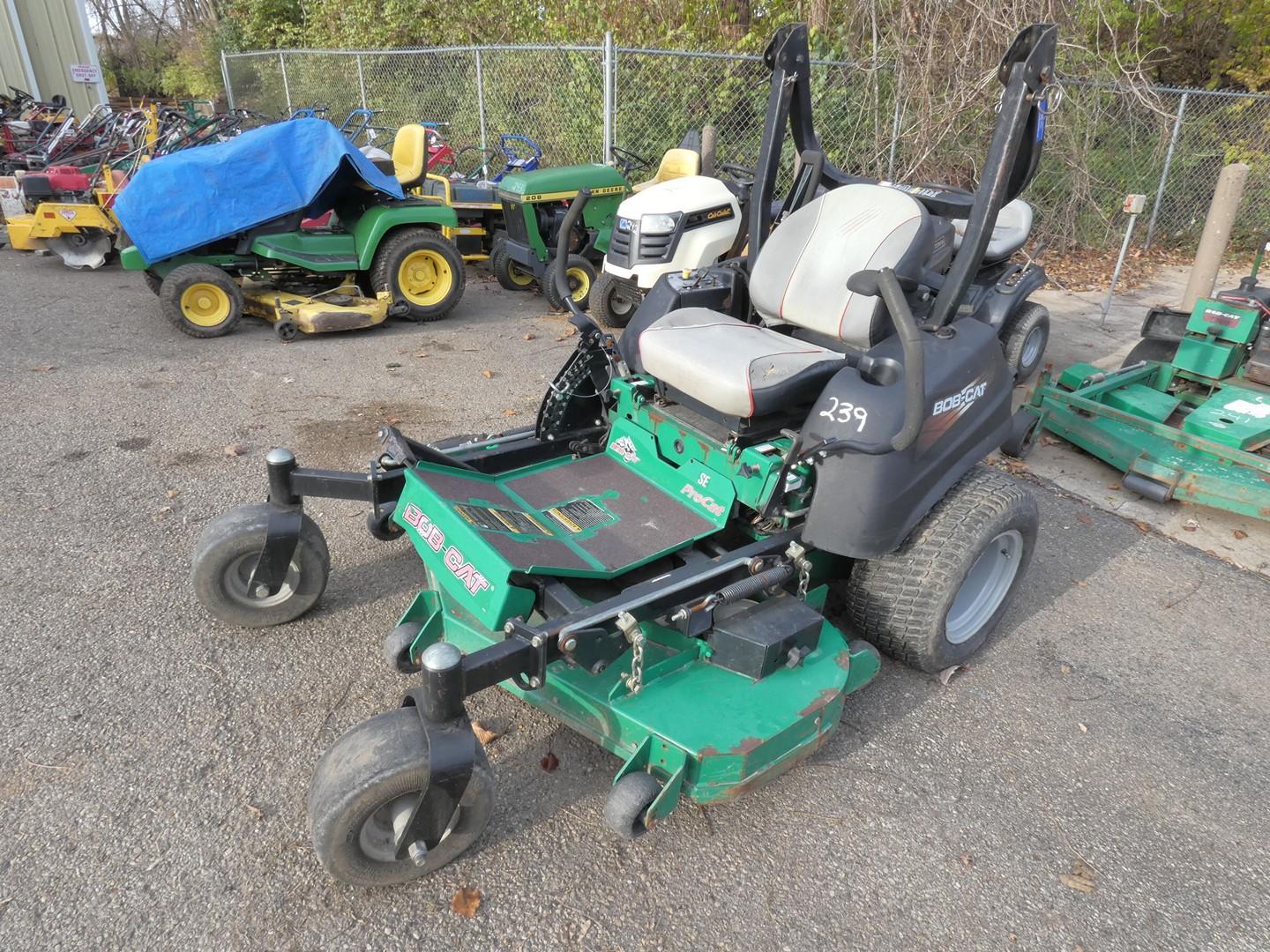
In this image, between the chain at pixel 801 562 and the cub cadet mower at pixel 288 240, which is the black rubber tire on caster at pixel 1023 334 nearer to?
the chain at pixel 801 562

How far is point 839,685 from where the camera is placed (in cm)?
236

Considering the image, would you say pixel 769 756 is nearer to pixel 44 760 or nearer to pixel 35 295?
pixel 44 760

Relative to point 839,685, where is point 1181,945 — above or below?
below

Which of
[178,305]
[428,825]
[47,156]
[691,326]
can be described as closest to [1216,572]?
[691,326]

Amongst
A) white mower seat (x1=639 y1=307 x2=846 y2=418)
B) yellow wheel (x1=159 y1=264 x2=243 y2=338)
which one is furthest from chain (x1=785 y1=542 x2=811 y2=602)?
yellow wheel (x1=159 y1=264 x2=243 y2=338)

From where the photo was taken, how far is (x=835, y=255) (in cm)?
301

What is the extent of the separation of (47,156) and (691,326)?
10.9 metres

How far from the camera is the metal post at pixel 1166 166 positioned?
9.16 m

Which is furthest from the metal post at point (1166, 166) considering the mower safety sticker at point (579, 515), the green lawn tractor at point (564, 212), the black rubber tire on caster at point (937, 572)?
the mower safety sticker at point (579, 515)

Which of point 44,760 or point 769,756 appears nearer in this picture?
point 769,756

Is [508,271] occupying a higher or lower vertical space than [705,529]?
lower

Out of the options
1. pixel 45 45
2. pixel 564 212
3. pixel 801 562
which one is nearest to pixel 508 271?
pixel 564 212

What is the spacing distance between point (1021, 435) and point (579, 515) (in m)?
1.86

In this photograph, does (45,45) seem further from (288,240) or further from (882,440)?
(882,440)
